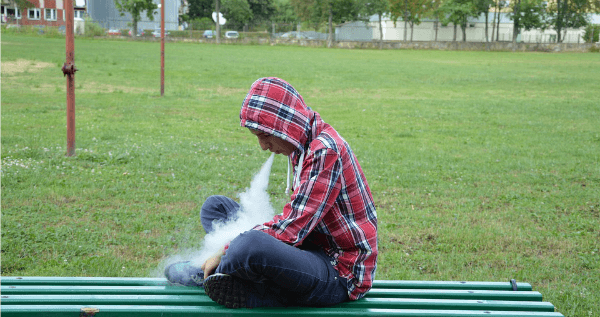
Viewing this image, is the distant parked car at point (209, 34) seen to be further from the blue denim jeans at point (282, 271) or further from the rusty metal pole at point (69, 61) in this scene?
the blue denim jeans at point (282, 271)

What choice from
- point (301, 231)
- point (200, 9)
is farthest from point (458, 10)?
point (301, 231)

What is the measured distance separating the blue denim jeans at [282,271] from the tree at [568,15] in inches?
2607

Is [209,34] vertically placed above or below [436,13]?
below

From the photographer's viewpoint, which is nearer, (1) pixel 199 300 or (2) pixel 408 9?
(1) pixel 199 300

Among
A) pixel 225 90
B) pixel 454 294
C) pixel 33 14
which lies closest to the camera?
pixel 454 294

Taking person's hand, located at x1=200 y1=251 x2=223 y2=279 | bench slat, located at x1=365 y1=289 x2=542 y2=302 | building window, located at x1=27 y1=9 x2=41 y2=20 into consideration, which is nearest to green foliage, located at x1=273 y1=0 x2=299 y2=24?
building window, located at x1=27 y1=9 x2=41 y2=20

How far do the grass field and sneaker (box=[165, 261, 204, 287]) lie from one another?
48.4 inches


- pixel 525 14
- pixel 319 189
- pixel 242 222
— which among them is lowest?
pixel 242 222

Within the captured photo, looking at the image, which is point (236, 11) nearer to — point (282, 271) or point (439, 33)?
point (439, 33)

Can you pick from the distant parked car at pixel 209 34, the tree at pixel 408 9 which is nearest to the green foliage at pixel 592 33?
the tree at pixel 408 9

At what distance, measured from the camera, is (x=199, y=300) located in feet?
8.14

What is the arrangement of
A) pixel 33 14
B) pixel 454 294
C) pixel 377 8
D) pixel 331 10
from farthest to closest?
1. pixel 331 10
2. pixel 377 8
3. pixel 33 14
4. pixel 454 294

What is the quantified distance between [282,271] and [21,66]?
2047cm

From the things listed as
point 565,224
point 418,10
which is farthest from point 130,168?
point 418,10
